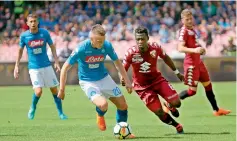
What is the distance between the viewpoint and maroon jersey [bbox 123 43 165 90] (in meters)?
11.7

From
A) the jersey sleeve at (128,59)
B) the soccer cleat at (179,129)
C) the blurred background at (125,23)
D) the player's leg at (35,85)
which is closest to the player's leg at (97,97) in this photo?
the jersey sleeve at (128,59)

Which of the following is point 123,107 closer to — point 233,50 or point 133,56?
point 133,56

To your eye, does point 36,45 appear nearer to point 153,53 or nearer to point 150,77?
point 150,77

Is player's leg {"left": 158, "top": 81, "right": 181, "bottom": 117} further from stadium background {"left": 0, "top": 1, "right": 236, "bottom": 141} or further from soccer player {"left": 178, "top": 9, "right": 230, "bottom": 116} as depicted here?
soccer player {"left": 178, "top": 9, "right": 230, "bottom": 116}

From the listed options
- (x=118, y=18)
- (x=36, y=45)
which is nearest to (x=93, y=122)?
(x=36, y=45)

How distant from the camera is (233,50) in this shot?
26.1m

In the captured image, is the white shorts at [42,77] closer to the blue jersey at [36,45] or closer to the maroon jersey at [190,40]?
the blue jersey at [36,45]

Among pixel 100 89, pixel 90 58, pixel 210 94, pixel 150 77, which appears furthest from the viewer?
pixel 210 94

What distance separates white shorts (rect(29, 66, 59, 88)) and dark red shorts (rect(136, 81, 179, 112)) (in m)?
3.36

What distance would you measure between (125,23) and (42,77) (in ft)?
46.9

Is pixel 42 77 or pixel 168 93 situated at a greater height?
pixel 168 93

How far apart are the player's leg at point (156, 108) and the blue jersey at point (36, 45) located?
11.0ft

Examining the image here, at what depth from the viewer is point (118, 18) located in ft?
95.9

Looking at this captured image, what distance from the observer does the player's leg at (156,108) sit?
1173 cm
